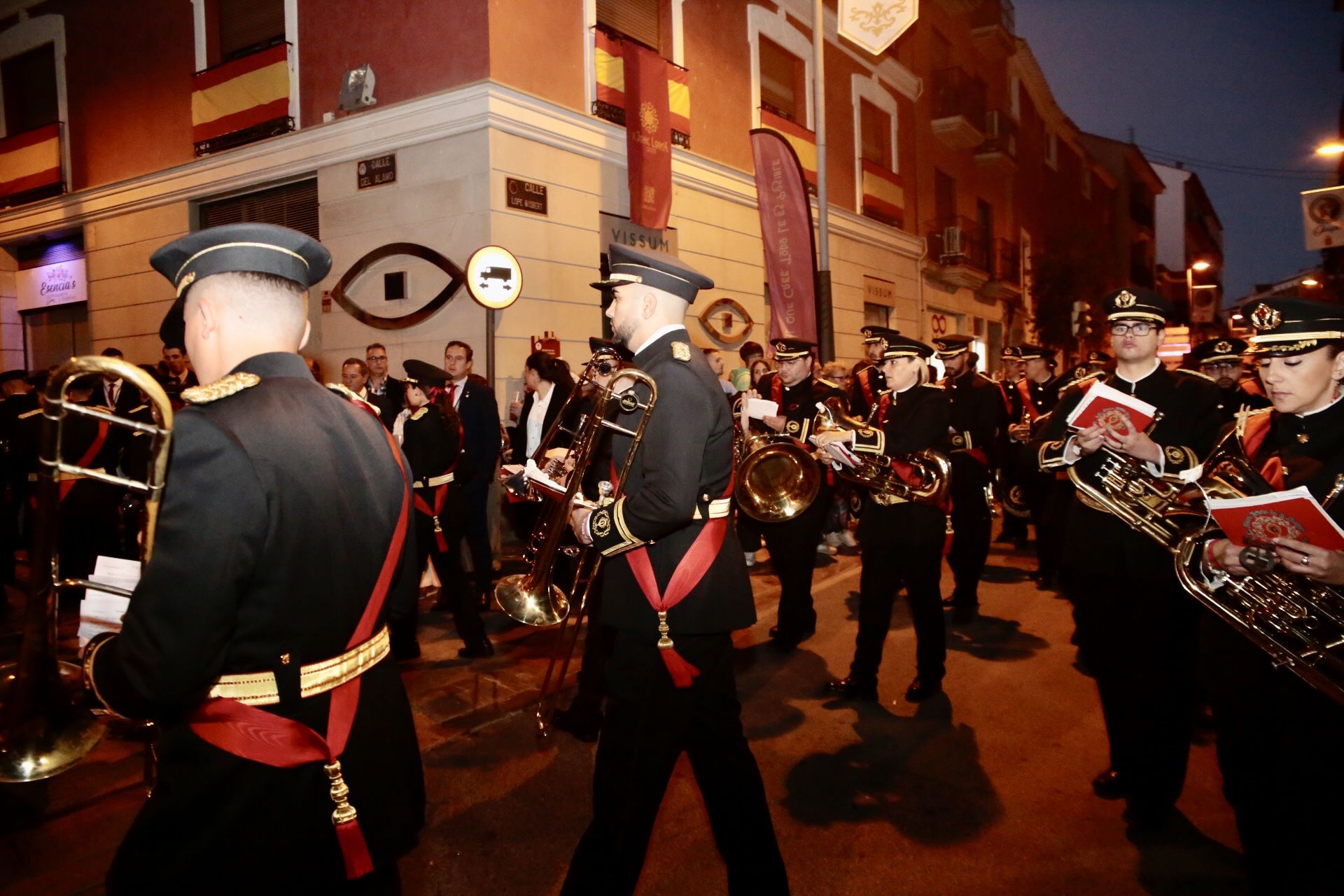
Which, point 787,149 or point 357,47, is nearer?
point 357,47

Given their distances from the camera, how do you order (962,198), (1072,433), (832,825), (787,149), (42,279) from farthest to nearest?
(962,198) < (42,279) < (787,149) < (1072,433) < (832,825)

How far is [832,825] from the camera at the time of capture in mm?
3537

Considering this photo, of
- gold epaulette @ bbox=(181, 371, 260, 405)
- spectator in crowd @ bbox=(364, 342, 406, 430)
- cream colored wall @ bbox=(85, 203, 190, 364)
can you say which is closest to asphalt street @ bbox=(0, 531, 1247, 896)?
gold epaulette @ bbox=(181, 371, 260, 405)

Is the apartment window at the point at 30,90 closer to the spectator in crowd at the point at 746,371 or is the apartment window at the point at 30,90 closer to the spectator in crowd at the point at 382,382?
the spectator in crowd at the point at 382,382

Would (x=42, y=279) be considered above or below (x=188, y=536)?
above

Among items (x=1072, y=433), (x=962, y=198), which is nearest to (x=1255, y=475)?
(x=1072, y=433)

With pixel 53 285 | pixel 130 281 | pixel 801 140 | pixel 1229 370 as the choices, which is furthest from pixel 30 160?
pixel 1229 370

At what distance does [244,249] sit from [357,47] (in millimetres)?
11114

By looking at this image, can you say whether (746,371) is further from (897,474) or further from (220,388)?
(220,388)

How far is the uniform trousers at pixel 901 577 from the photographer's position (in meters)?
4.79

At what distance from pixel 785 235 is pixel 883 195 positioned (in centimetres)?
728

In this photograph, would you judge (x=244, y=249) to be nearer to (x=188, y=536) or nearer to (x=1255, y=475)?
(x=188, y=536)

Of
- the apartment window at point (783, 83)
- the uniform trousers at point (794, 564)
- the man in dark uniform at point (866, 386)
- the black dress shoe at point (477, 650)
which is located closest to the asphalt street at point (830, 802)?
the black dress shoe at point (477, 650)

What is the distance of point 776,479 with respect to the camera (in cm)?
564
